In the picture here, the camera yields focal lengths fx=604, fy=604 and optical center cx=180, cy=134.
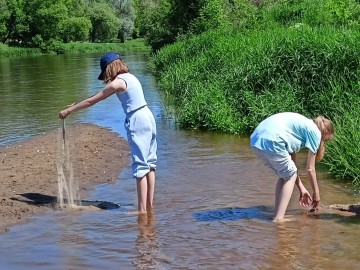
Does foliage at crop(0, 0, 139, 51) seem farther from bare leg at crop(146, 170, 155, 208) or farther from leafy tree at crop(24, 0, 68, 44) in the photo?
bare leg at crop(146, 170, 155, 208)

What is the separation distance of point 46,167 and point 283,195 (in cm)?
434

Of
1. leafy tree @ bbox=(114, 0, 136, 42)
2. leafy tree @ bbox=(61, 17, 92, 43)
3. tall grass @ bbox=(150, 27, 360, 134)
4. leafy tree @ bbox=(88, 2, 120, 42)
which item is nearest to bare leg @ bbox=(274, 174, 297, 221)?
tall grass @ bbox=(150, 27, 360, 134)

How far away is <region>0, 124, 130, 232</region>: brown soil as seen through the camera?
7.27 meters

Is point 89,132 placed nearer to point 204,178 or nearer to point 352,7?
point 204,178

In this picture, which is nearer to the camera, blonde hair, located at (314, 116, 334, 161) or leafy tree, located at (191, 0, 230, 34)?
blonde hair, located at (314, 116, 334, 161)

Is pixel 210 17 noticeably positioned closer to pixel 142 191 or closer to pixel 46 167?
pixel 46 167

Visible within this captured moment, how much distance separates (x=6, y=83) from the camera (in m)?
27.9

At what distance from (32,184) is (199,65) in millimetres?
8448

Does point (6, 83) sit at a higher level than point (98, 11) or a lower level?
lower

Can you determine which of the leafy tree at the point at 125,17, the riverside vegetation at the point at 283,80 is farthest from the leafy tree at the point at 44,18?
the riverside vegetation at the point at 283,80

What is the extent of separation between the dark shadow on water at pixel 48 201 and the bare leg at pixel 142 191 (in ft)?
1.78

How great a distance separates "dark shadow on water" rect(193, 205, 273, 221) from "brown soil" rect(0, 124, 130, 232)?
185 centimetres

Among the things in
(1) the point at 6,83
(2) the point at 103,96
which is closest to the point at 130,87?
(2) the point at 103,96

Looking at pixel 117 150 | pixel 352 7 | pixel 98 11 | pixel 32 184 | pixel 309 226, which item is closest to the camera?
pixel 309 226
